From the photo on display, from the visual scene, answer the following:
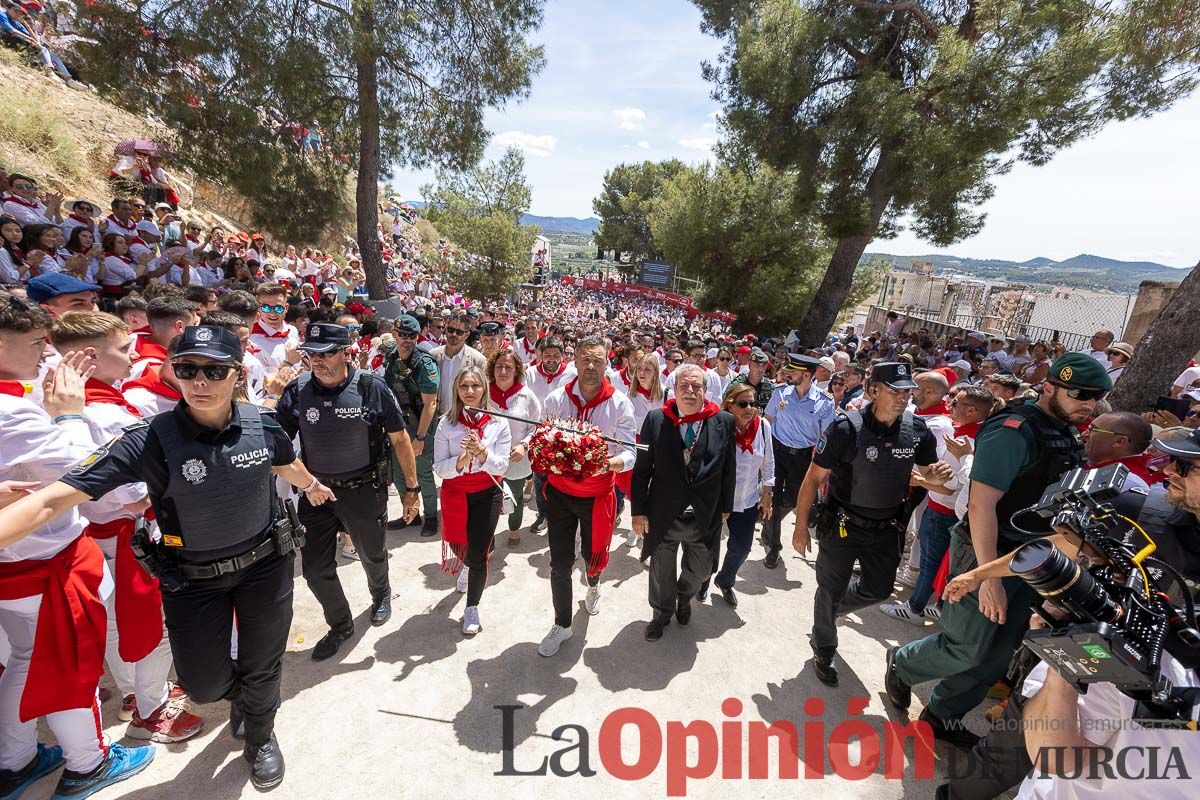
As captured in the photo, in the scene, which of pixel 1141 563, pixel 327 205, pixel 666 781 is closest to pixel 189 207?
pixel 327 205

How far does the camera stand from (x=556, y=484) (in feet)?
12.4

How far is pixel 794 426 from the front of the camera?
18.8 feet

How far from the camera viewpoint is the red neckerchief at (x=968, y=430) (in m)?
4.54

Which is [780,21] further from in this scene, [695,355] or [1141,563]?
[1141,563]

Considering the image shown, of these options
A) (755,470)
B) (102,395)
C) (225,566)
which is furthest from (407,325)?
(755,470)

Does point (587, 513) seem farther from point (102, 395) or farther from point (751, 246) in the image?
point (751, 246)

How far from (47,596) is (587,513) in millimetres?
2869

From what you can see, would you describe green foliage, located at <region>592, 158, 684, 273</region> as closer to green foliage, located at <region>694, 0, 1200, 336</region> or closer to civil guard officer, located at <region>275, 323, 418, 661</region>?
green foliage, located at <region>694, 0, 1200, 336</region>

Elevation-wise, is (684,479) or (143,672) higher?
(684,479)

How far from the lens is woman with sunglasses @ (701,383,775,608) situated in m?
4.44

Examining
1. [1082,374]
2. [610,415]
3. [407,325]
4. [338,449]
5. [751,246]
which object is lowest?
[338,449]

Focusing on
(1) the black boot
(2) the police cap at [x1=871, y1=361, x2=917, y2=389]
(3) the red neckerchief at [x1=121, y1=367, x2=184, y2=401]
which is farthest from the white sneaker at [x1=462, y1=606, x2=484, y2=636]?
(2) the police cap at [x1=871, y1=361, x2=917, y2=389]

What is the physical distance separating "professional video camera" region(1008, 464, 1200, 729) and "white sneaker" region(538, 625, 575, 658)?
2.99 metres

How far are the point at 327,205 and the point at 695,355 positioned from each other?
10.6 metres
